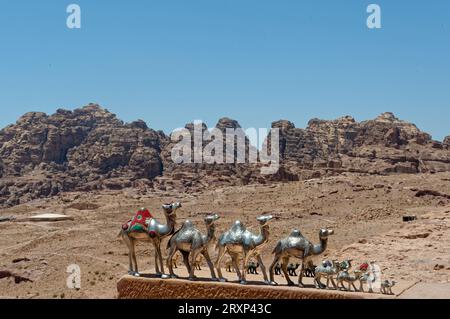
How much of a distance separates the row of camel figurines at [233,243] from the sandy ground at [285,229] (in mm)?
3409

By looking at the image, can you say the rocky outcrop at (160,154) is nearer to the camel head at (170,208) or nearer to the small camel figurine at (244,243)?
the camel head at (170,208)

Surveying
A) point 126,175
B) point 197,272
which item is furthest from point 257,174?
point 197,272

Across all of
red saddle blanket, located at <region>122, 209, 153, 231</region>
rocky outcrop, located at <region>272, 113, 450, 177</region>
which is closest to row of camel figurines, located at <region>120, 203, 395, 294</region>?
red saddle blanket, located at <region>122, 209, 153, 231</region>

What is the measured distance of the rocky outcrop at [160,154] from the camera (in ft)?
284

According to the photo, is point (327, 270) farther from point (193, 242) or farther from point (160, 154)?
point (160, 154)

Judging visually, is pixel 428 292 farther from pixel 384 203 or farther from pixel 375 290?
pixel 384 203

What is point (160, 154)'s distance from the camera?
12031 cm

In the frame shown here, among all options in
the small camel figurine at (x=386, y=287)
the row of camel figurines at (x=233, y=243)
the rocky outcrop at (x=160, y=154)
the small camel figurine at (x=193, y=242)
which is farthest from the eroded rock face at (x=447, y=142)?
the small camel figurine at (x=193, y=242)

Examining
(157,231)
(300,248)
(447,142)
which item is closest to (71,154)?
(447,142)

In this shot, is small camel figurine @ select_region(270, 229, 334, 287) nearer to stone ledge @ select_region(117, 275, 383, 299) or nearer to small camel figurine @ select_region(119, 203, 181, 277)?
stone ledge @ select_region(117, 275, 383, 299)

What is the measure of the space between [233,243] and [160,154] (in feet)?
343

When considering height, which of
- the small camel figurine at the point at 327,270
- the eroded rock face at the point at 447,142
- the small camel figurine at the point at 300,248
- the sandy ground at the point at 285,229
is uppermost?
the eroded rock face at the point at 447,142

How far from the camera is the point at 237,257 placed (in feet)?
56.6
